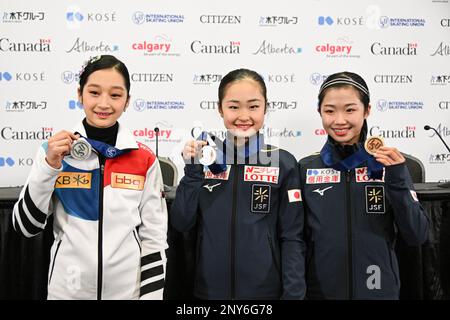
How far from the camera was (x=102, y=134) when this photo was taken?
173 centimetres

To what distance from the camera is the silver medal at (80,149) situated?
1637 mm

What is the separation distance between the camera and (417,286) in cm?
221

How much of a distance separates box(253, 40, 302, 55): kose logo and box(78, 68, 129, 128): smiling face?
2377mm

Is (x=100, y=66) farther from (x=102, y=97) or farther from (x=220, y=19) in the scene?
(x=220, y=19)

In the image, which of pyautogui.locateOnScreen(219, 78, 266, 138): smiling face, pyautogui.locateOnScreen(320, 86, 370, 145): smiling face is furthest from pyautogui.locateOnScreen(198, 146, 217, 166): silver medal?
pyautogui.locateOnScreen(320, 86, 370, 145): smiling face

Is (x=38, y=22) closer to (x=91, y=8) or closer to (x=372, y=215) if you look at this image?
(x=91, y=8)

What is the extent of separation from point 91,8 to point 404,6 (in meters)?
2.89

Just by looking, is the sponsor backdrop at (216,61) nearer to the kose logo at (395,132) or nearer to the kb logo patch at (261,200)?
the kose logo at (395,132)

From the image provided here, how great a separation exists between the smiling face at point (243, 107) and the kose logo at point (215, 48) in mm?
2100

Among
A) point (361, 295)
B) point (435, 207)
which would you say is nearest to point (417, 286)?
point (435, 207)

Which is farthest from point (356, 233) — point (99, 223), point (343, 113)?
point (99, 223)

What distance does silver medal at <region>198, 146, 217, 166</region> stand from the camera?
1.73 meters

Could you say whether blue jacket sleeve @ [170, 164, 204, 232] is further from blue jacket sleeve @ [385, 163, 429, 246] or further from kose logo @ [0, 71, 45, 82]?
kose logo @ [0, 71, 45, 82]

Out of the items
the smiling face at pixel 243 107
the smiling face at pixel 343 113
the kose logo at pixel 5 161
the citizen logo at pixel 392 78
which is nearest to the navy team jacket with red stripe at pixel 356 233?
the smiling face at pixel 343 113
